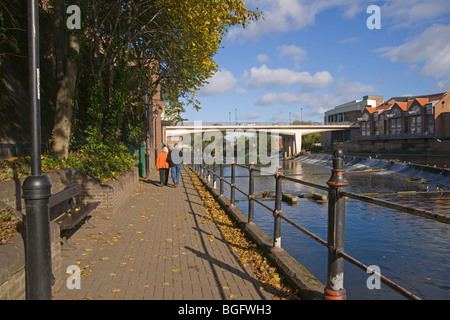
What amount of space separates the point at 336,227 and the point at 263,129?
6884cm

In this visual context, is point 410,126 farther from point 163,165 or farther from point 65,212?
point 65,212

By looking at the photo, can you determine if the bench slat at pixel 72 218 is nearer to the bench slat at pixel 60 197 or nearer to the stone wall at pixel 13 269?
the bench slat at pixel 60 197

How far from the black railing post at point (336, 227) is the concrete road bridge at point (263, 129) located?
5175cm

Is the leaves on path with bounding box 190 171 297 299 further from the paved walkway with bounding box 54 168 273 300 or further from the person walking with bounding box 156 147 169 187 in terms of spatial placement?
the person walking with bounding box 156 147 169 187

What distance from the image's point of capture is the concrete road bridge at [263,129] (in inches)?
2313

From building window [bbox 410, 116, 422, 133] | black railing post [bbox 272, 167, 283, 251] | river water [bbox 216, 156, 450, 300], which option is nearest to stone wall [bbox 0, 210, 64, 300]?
black railing post [bbox 272, 167, 283, 251]

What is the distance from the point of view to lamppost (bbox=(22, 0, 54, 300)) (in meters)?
3.14

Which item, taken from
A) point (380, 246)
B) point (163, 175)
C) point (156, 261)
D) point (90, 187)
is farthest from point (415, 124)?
point (156, 261)

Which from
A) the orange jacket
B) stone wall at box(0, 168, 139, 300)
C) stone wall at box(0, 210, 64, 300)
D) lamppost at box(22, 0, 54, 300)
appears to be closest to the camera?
stone wall at box(0, 210, 64, 300)

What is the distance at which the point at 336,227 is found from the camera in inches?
126

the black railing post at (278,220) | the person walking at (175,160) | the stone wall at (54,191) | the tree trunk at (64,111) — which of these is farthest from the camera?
the person walking at (175,160)

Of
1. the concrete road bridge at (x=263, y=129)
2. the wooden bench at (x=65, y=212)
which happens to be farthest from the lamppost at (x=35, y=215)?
the concrete road bridge at (x=263, y=129)

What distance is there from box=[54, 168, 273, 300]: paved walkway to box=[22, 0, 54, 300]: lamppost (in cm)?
59

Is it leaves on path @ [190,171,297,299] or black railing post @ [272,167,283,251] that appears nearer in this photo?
leaves on path @ [190,171,297,299]
